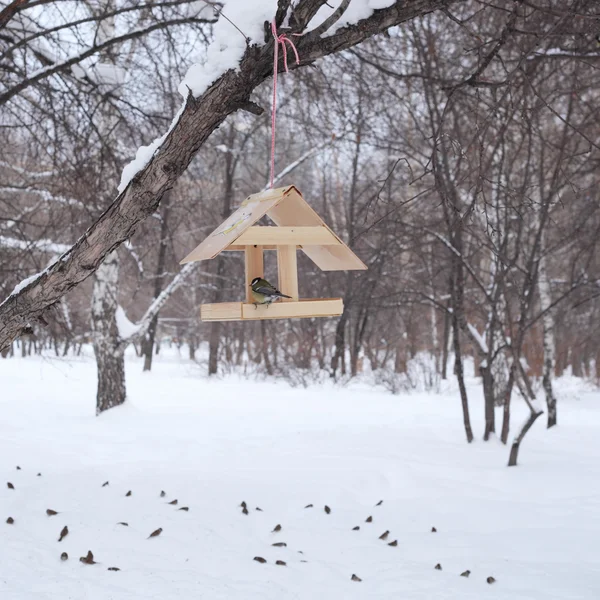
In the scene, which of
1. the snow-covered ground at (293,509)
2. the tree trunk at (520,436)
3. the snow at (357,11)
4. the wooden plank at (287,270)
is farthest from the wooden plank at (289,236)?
the tree trunk at (520,436)

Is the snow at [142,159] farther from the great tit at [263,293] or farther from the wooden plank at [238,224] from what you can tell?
the great tit at [263,293]

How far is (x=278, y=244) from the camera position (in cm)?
266

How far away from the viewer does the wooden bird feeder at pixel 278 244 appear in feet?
8.12

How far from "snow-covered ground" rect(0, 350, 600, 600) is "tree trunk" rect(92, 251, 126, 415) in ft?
0.82

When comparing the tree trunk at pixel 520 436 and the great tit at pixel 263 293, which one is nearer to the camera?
the great tit at pixel 263 293

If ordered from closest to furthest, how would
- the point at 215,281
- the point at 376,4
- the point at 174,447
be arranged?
the point at 376,4
the point at 174,447
the point at 215,281

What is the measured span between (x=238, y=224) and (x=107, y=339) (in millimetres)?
5718

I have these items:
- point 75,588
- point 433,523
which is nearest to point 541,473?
point 433,523

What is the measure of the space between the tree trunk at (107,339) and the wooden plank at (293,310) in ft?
18.3

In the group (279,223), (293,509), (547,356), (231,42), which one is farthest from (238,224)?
(547,356)

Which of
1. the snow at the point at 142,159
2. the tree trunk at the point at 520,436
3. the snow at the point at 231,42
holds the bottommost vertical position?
the tree trunk at the point at 520,436

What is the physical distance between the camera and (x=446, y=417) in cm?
809

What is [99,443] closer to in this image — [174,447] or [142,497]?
[174,447]

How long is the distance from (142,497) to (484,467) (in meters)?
2.90
